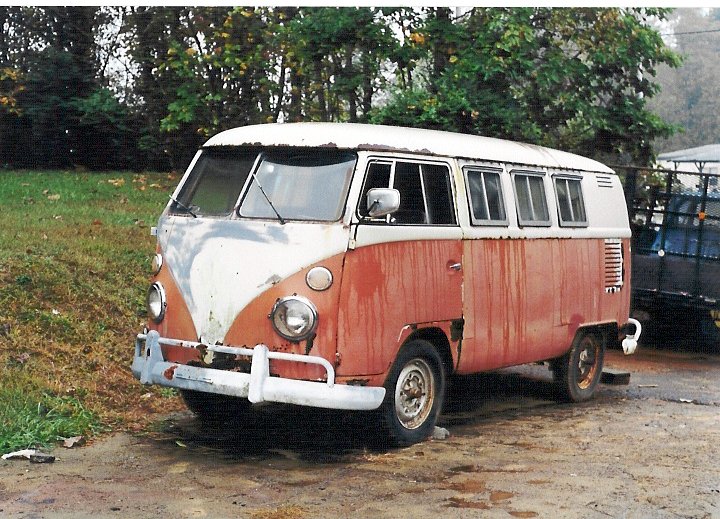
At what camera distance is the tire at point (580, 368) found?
1070 cm

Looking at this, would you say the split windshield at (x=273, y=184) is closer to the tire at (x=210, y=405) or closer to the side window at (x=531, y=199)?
the tire at (x=210, y=405)

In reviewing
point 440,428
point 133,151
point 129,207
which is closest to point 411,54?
point 129,207

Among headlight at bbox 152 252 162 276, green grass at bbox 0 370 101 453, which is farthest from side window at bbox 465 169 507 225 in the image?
green grass at bbox 0 370 101 453

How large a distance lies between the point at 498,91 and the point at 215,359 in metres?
9.00

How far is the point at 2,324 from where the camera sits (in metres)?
9.98

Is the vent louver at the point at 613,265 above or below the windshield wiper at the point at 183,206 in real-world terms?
below

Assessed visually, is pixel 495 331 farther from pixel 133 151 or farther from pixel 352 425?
pixel 133 151

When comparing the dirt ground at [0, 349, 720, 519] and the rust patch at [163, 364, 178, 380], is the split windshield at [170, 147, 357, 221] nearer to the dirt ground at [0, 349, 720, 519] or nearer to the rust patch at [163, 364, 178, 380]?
the rust patch at [163, 364, 178, 380]

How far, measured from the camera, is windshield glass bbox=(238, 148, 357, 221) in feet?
25.3

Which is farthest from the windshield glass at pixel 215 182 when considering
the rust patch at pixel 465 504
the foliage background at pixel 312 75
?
the foliage background at pixel 312 75

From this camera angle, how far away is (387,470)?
742 cm

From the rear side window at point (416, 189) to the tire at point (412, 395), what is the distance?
0.91m

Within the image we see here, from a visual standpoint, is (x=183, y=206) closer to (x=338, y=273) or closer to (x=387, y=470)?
(x=338, y=273)

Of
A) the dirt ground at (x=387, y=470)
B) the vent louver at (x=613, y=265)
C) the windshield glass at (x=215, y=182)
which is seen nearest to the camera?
the dirt ground at (x=387, y=470)
